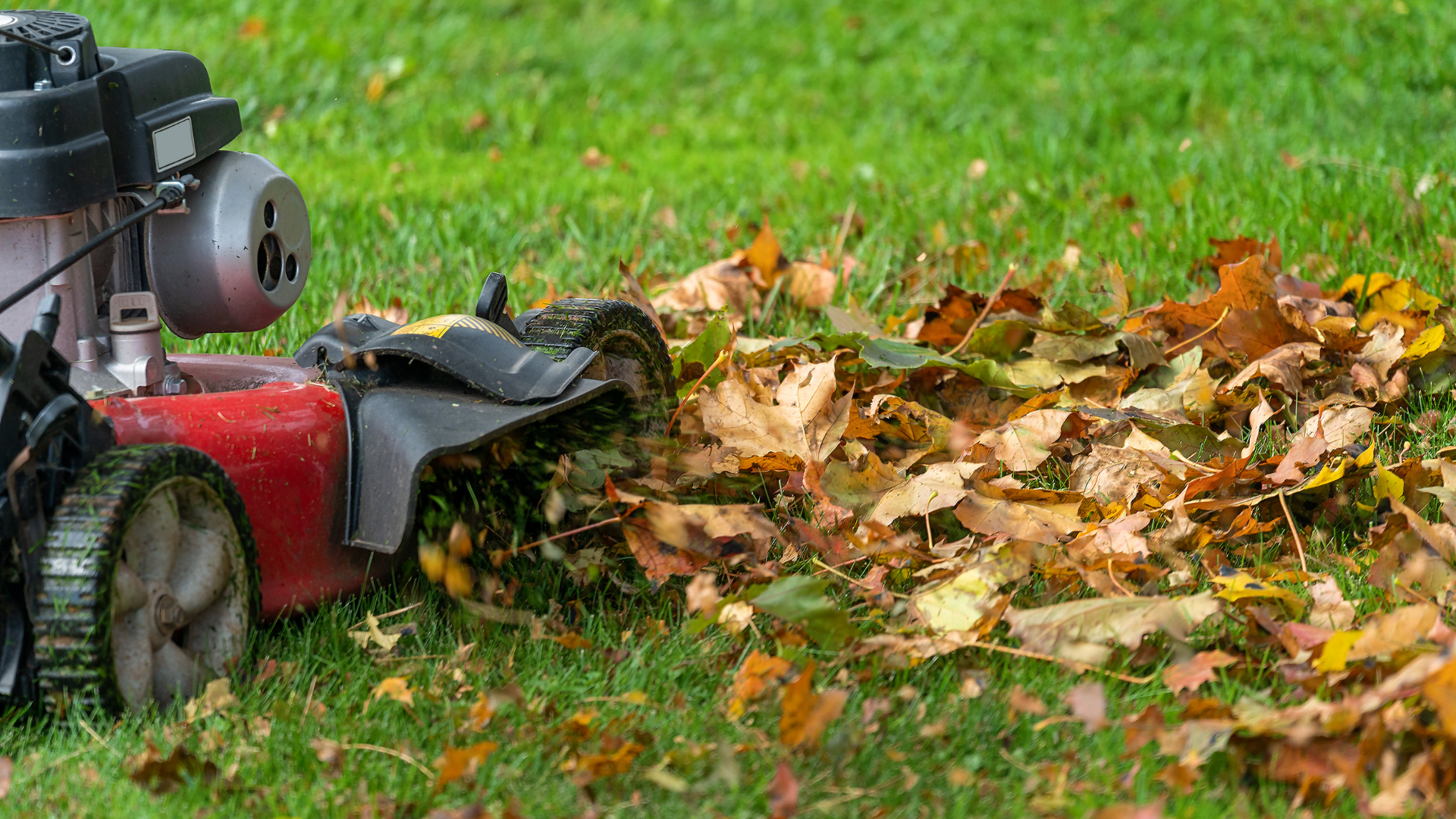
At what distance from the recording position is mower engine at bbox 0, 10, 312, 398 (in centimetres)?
185

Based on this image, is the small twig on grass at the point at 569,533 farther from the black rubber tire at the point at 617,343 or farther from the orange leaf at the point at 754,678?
the orange leaf at the point at 754,678

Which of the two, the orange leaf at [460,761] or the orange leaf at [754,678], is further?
the orange leaf at [754,678]

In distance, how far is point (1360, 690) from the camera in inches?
64.4

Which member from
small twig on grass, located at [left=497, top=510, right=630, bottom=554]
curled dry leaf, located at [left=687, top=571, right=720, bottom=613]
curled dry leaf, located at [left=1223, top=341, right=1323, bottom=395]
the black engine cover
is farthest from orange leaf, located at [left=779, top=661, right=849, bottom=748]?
curled dry leaf, located at [left=1223, top=341, right=1323, bottom=395]

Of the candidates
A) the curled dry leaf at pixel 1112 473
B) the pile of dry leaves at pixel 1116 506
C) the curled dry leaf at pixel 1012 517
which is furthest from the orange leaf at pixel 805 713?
the curled dry leaf at pixel 1112 473

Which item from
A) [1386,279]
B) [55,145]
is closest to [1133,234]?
[1386,279]

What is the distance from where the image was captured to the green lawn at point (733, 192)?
1.56 m

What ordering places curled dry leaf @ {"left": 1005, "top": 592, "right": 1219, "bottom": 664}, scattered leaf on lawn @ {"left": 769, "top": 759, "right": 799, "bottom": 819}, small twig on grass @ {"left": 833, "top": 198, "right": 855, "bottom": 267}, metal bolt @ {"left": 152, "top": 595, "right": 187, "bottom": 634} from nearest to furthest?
scattered leaf on lawn @ {"left": 769, "top": 759, "right": 799, "bottom": 819} < metal bolt @ {"left": 152, "top": 595, "right": 187, "bottom": 634} < curled dry leaf @ {"left": 1005, "top": 592, "right": 1219, "bottom": 664} < small twig on grass @ {"left": 833, "top": 198, "right": 855, "bottom": 267}

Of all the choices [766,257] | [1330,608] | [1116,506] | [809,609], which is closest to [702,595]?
[809,609]

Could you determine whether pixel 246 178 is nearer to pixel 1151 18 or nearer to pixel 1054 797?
pixel 1054 797

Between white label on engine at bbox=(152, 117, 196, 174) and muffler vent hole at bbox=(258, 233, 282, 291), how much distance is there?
0.54ft

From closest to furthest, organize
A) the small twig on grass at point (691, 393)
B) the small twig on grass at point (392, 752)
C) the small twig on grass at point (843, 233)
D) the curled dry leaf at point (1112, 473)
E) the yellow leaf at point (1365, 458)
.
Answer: the small twig on grass at point (392, 752)
the yellow leaf at point (1365, 458)
the curled dry leaf at point (1112, 473)
the small twig on grass at point (691, 393)
the small twig on grass at point (843, 233)

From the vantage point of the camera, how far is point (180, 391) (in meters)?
2.10

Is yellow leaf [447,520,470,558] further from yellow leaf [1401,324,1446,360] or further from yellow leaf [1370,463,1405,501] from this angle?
yellow leaf [1401,324,1446,360]
